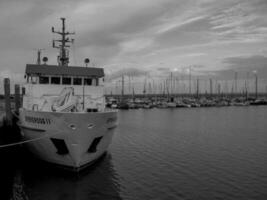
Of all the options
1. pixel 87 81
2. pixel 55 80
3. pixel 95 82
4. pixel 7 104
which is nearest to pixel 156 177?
pixel 95 82

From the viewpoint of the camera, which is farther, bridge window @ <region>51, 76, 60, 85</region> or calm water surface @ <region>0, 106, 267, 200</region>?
bridge window @ <region>51, 76, 60, 85</region>

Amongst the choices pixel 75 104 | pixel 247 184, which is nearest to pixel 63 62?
pixel 75 104

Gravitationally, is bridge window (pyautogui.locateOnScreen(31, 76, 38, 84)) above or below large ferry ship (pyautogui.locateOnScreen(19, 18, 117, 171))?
above

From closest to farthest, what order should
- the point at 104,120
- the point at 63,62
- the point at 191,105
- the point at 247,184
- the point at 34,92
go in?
the point at 247,184, the point at 104,120, the point at 34,92, the point at 63,62, the point at 191,105

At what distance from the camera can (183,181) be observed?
14133 mm

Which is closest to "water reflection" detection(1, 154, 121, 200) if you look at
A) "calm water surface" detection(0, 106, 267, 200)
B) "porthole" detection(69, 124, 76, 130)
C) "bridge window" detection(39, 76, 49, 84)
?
"calm water surface" detection(0, 106, 267, 200)

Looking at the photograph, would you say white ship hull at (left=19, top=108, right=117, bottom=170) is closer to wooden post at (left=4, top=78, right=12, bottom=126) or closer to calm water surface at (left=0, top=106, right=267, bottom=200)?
calm water surface at (left=0, top=106, right=267, bottom=200)

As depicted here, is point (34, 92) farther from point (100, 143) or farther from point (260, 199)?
point (260, 199)

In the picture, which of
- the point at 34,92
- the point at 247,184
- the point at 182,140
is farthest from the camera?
the point at 182,140

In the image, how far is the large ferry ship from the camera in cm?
1380

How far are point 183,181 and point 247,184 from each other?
3.26m

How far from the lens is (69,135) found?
1374 cm

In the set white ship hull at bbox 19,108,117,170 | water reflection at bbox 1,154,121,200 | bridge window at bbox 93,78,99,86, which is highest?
bridge window at bbox 93,78,99,86

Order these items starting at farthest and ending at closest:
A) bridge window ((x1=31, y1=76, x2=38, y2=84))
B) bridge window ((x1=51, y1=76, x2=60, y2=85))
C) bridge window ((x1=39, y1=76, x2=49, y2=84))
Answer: bridge window ((x1=51, y1=76, x2=60, y2=85))
bridge window ((x1=39, y1=76, x2=49, y2=84))
bridge window ((x1=31, y1=76, x2=38, y2=84))
